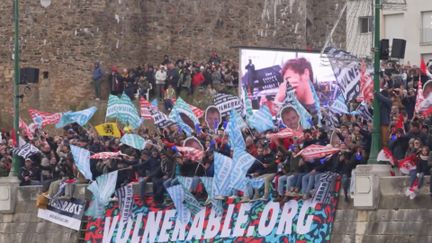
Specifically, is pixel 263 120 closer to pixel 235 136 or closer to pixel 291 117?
pixel 291 117

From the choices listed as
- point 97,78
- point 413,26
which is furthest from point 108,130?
point 413,26

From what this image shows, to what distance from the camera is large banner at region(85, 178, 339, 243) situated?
39625 mm

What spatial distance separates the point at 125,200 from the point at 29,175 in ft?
14.1

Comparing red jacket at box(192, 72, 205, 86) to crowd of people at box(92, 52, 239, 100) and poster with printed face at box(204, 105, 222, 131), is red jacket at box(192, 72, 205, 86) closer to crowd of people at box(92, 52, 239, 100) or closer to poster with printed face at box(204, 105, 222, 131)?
crowd of people at box(92, 52, 239, 100)

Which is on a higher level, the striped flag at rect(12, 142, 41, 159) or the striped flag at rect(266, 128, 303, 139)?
the striped flag at rect(266, 128, 303, 139)

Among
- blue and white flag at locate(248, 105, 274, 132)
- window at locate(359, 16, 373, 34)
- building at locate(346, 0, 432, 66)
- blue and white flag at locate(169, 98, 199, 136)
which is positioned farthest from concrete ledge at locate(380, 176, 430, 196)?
building at locate(346, 0, 432, 66)

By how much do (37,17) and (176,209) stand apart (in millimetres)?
22942

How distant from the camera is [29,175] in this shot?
47.8 meters

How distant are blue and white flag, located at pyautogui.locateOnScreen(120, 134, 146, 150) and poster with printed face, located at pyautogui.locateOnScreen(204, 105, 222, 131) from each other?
1.90 m

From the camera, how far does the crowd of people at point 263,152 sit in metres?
38.7

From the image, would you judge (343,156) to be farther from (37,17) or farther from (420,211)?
(37,17)

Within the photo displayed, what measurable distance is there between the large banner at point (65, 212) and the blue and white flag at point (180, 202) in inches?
150

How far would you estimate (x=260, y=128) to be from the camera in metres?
41.5

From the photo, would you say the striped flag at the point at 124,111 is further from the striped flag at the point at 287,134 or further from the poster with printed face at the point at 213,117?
the striped flag at the point at 287,134
